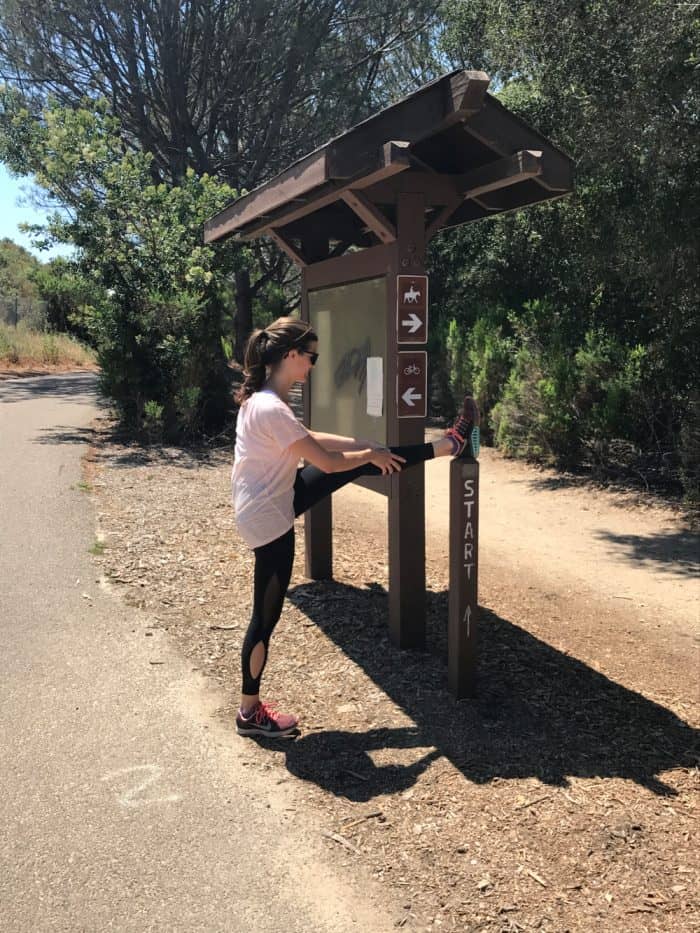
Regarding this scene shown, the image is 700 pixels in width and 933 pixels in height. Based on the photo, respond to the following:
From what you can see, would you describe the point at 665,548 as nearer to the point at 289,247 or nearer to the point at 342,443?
the point at 289,247

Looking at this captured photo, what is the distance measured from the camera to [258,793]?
10.7 ft

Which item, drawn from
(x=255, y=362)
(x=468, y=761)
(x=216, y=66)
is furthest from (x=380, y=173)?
(x=216, y=66)

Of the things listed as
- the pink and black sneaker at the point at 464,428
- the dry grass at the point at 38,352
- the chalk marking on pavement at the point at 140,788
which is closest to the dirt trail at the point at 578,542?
the pink and black sneaker at the point at 464,428

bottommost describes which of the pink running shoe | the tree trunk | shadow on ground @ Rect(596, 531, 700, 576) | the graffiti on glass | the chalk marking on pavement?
shadow on ground @ Rect(596, 531, 700, 576)

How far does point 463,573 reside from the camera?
3.97 meters

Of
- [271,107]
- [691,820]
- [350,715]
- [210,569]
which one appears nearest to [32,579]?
[210,569]

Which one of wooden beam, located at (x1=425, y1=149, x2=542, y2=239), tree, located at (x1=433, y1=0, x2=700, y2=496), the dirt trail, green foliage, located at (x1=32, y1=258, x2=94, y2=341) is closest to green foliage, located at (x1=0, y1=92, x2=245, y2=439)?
green foliage, located at (x1=32, y1=258, x2=94, y2=341)

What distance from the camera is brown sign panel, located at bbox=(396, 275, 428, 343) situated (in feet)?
14.0

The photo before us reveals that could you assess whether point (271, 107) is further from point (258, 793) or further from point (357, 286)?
point (258, 793)

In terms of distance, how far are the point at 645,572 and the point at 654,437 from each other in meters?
3.79

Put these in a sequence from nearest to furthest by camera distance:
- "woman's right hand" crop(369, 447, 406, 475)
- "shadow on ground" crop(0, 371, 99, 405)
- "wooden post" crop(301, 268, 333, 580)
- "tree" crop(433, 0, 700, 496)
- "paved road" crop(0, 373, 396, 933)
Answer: "paved road" crop(0, 373, 396, 933) < "woman's right hand" crop(369, 447, 406, 475) < "wooden post" crop(301, 268, 333, 580) < "tree" crop(433, 0, 700, 496) < "shadow on ground" crop(0, 371, 99, 405)

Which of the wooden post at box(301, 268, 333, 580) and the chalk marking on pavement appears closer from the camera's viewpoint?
the chalk marking on pavement

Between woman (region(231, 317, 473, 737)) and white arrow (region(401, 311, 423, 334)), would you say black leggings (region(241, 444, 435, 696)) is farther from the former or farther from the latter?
white arrow (region(401, 311, 423, 334))

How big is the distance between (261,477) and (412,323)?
4.40 ft
